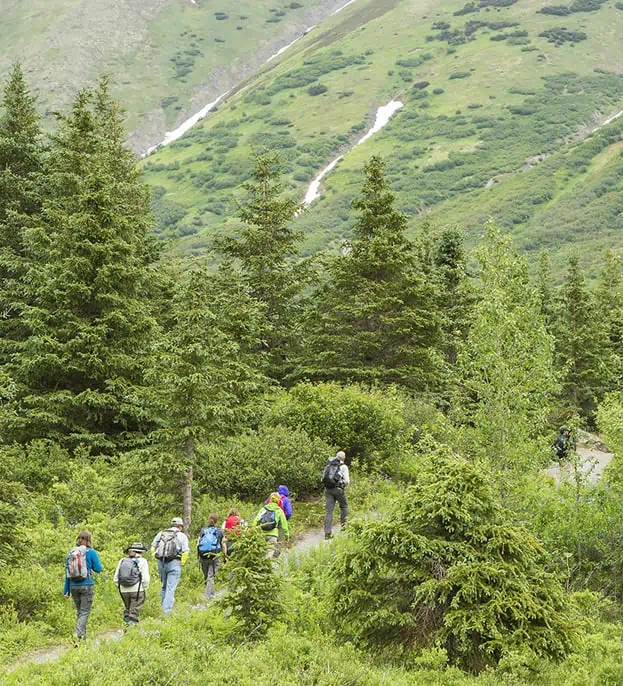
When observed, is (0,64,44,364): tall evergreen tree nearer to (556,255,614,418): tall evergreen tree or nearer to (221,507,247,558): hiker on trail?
(221,507,247,558): hiker on trail

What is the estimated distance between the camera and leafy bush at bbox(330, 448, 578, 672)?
30.6 feet

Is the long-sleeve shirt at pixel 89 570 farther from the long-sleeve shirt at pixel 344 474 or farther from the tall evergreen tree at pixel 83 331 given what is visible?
the tall evergreen tree at pixel 83 331

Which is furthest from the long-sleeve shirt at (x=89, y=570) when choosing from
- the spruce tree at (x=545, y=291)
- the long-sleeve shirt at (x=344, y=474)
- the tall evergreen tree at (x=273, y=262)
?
the spruce tree at (x=545, y=291)

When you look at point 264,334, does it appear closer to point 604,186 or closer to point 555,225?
point 555,225

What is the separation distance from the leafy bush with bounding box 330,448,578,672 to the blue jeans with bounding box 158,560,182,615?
3154 mm

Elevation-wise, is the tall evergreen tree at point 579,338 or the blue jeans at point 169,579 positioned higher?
the blue jeans at point 169,579

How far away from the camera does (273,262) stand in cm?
2772

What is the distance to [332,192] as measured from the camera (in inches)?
6048

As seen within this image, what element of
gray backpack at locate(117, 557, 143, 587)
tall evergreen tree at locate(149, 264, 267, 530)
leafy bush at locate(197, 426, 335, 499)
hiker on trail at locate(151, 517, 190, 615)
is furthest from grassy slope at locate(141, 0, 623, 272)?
gray backpack at locate(117, 557, 143, 587)

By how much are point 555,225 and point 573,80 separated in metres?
90.1

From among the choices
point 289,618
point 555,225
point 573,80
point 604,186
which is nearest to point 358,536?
point 289,618

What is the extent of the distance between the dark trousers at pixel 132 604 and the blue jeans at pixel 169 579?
779 millimetres

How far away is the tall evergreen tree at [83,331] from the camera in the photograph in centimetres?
1952

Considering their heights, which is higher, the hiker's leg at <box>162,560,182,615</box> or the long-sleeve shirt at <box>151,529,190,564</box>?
the long-sleeve shirt at <box>151,529,190,564</box>
